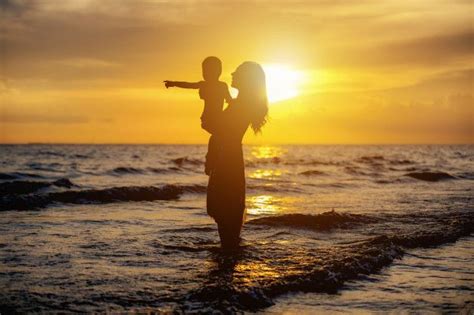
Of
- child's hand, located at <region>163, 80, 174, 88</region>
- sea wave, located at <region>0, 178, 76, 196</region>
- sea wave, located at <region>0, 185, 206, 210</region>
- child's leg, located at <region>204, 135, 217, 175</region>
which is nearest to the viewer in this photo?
child's hand, located at <region>163, 80, 174, 88</region>

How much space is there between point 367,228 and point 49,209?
9.55 meters

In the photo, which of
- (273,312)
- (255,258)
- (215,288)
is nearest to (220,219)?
(255,258)

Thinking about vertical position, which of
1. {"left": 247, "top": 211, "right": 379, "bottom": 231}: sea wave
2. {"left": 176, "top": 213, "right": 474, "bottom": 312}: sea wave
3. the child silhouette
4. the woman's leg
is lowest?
{"left": 247, "top": 211, "right": 379, "bottom": 231}: sea wave

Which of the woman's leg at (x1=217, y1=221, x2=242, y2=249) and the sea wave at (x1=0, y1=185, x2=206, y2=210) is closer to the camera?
the woman's leg at (x1=217, y1=221, x2=242, y2=249)

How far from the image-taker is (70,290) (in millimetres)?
6125

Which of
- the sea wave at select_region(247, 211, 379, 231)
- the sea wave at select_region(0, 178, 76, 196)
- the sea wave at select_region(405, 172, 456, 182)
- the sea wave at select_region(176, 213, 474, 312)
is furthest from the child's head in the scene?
the sea wave at select_region(405, 172, 456, 182)

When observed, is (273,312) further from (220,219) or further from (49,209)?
(49,209)

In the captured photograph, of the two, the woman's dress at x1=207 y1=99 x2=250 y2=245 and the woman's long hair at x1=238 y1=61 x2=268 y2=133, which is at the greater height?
the woman's long hair at x1=238 y1=61 x2=268 y2=133

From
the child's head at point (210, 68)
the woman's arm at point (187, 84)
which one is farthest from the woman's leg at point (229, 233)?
the child's head at point (210, 68)

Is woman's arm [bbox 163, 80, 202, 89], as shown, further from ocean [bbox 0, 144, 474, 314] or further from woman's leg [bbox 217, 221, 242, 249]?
ocean [bbox 0, 144, 474, 314]

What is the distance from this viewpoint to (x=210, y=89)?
7480 millimetres

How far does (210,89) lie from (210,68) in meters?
0.31

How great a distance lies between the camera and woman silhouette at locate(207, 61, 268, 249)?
7770 mm

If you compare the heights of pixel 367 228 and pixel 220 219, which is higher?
pixel 220 219
